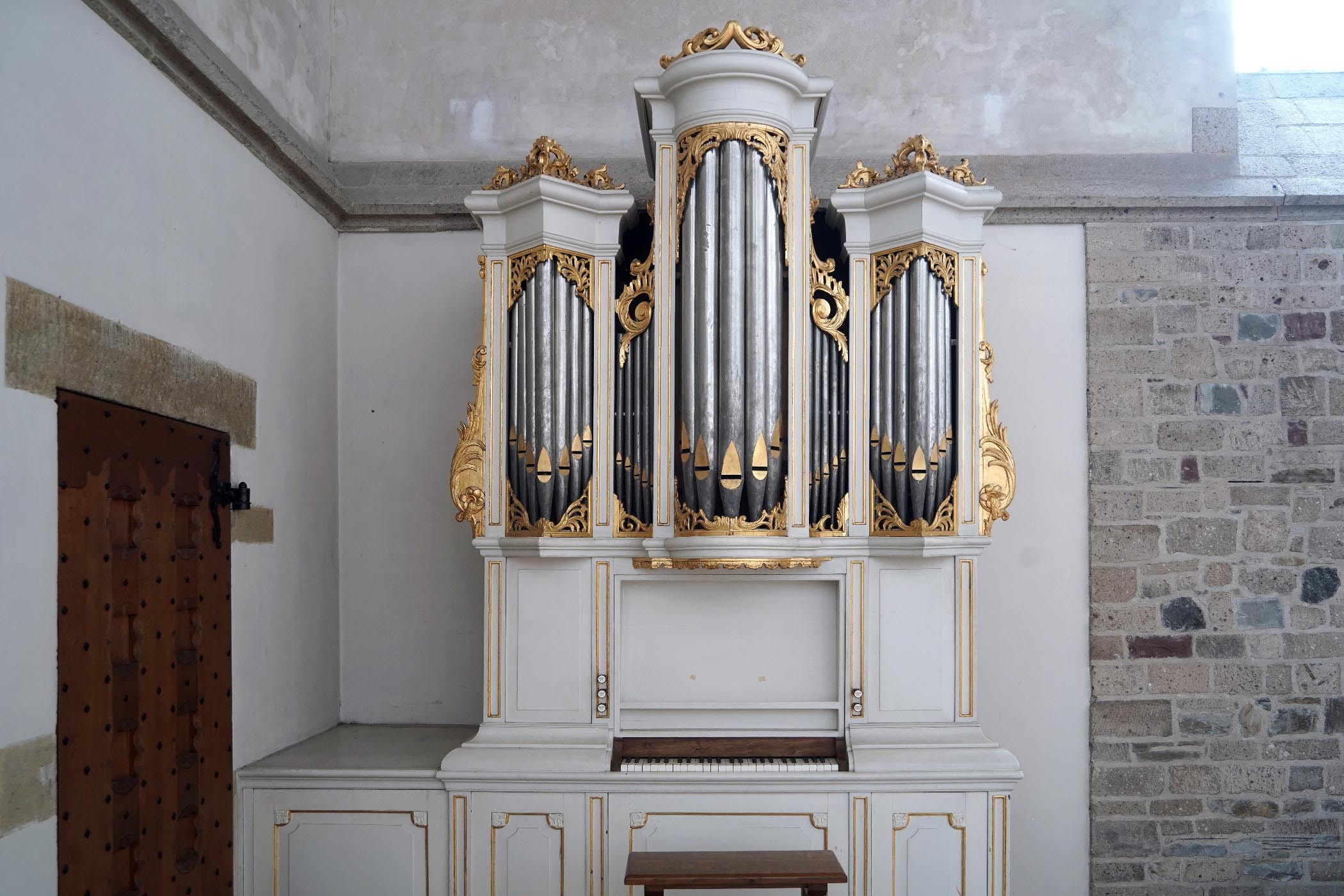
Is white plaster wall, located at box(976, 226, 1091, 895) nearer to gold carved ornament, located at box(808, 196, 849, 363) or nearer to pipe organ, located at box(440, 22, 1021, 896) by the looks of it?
pipe organ, located at box(440, 22, 1021, 896)

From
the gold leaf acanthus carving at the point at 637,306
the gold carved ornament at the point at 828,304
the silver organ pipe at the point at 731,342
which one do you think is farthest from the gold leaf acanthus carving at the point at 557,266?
the gold carved ornament at the point at 828,304

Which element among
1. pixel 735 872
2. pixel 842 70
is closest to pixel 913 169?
pixel 842 70

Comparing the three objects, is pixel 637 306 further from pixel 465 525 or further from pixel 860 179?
pixel 465 525

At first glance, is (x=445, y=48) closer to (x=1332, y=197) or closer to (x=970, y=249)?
(x=970, y=249)

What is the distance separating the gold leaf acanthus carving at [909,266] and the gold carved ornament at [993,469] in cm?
29

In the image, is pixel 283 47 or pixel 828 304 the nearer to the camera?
pixel 828 304

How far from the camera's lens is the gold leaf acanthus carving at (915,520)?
4.33 m

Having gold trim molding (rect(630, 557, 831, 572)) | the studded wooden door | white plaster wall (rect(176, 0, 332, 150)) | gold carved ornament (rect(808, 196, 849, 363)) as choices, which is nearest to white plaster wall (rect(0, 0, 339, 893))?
the studded wooden door

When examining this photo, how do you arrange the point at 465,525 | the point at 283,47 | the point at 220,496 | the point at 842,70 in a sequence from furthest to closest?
1. the point at 842,70
2. the point at 465,525
3. the point at 283,47
4. the point at 220,496

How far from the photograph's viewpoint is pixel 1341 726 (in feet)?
17.5

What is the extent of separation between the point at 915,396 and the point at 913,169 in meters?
0.88

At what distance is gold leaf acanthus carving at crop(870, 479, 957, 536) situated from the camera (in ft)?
14.2

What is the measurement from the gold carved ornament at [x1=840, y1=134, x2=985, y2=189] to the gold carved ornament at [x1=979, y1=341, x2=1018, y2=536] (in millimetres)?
675

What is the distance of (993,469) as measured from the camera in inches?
173
